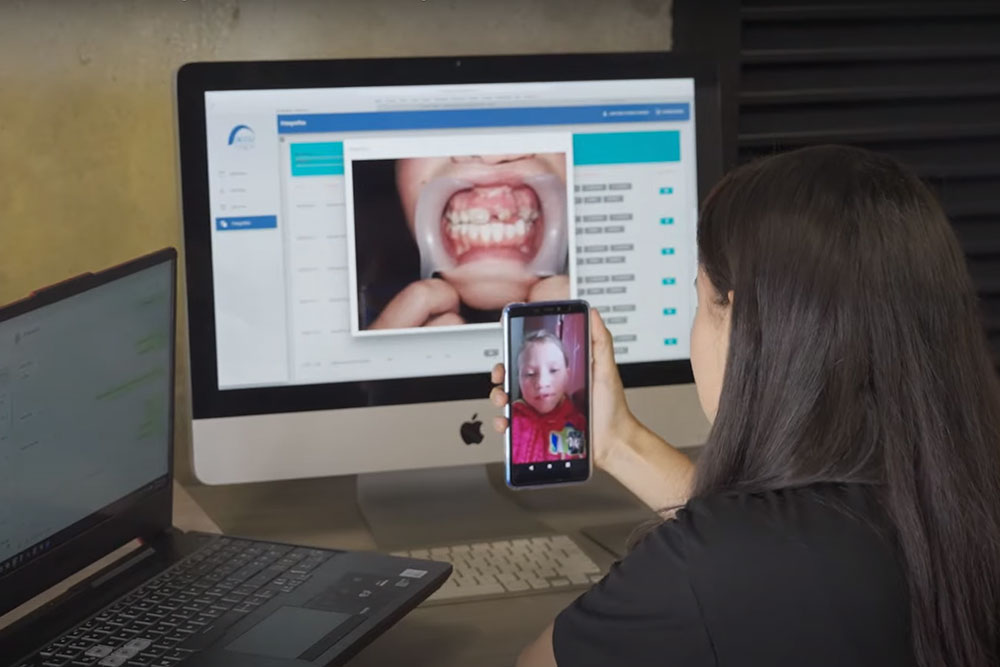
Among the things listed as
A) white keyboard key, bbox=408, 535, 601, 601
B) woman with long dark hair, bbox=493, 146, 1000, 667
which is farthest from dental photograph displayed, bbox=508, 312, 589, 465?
woman with long dark hair, bbox=493, 146, 1000, 667

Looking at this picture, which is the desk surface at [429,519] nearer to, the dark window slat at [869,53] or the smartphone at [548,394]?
the smartphone at [548,394]

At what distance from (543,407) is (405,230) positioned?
10.2 inches

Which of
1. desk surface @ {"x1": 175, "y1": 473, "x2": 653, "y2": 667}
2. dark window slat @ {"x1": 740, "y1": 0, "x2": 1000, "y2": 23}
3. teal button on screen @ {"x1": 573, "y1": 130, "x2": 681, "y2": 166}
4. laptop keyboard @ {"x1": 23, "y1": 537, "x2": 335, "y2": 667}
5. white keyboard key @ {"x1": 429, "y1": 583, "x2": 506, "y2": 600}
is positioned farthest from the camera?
dark window slat @ {"x1": 740, "y1": 0, "x2": 1000, "y2": 23}

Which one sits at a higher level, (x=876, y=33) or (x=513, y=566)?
(x=876, y=33)

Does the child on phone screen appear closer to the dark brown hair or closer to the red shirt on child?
the red shirt on child

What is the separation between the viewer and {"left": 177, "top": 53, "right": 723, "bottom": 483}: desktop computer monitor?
4.48 feet

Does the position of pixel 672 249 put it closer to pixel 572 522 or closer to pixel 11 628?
pixel 572 522

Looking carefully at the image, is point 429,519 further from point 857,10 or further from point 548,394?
point 857,10

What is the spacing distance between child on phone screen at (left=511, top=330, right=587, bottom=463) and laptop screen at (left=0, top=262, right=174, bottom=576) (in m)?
0.35

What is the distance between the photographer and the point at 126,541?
1217mm

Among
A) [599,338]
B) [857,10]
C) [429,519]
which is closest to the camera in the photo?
[599,338]

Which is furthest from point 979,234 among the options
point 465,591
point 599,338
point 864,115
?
point 465,591

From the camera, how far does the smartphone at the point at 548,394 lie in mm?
1286

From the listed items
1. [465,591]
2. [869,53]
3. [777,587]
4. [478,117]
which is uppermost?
[869,53]
